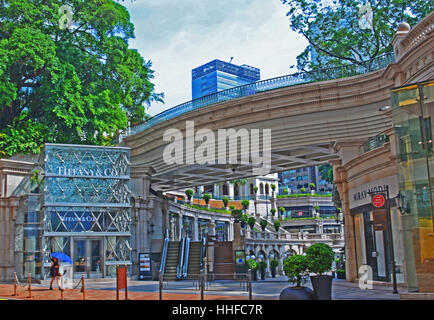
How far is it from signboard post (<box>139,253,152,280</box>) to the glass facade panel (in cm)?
2075

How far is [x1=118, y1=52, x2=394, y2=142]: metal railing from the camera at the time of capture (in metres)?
28.8

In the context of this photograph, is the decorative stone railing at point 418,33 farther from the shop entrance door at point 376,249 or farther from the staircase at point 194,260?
the staircase at point 194,260

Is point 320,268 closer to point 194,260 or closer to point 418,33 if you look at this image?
point 418,33

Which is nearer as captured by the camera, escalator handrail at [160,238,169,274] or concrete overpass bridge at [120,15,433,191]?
concrete overpass bridge at [120,15,433,191]

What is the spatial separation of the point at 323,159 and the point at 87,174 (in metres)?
16.0

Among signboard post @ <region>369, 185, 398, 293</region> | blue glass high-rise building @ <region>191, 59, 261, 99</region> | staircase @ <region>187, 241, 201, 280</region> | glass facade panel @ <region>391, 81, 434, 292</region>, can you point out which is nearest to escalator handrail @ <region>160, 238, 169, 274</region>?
staircase @ <region>187, 241, 201, 280</region>

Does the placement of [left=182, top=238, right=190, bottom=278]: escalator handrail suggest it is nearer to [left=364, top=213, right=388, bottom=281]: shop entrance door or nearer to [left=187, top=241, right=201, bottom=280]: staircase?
[left=187, top=241, right=201, bottom=280]: staircase

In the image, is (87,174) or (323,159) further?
(323,159)
